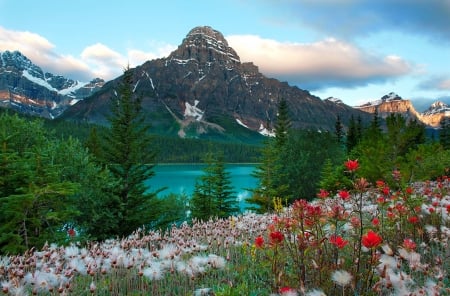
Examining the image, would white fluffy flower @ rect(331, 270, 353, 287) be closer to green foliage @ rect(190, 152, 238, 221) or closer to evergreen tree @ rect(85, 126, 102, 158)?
green foliage @ rect(190, 152, 238, 221)

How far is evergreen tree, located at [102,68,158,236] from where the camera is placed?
90.1ft

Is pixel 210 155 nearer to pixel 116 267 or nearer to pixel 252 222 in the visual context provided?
pixel 252 222

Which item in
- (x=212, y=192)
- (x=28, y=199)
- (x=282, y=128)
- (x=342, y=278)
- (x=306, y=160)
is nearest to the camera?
(x=342, y=278)

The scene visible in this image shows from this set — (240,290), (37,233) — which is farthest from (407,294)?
(37,233)

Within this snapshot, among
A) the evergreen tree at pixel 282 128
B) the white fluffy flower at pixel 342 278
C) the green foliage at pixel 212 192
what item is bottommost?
the green foliage at pixel 212 192

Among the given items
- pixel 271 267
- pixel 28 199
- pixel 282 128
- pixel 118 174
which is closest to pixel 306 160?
pixel 282 128

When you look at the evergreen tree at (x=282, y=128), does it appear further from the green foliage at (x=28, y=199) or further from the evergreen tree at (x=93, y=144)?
the green foliage at (x=28, y=199)

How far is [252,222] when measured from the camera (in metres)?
7.64

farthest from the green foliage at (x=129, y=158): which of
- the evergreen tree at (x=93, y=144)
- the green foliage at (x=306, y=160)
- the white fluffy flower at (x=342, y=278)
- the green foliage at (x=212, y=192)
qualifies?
the white fluffy flower at (x=342, y=278)

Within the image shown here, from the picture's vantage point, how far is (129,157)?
93.0 ft

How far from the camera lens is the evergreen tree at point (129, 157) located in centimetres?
2747

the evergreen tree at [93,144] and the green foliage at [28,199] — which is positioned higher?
Answer: the evergreen tree at [93,144]

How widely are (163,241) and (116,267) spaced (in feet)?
5.10

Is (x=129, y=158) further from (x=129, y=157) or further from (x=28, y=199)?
(x=28, y=199)
